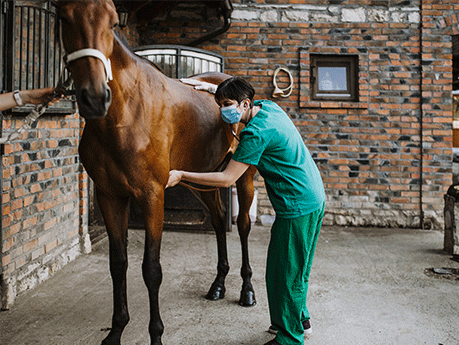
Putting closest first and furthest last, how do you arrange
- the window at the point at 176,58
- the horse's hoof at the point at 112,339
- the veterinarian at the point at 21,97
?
the veterinarian at the point at 21,97, the horse's hoof at the point at 112,339, the window at the point at 176,58

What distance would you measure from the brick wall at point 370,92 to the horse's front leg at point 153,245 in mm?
3975

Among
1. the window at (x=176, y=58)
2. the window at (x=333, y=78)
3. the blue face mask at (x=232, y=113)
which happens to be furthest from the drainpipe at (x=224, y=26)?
the blue face mask at (x=232, y=113)

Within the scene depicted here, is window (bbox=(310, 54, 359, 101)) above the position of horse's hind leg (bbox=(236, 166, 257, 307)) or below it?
above

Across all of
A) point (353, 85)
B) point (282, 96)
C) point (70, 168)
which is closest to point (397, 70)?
point (353, 85)

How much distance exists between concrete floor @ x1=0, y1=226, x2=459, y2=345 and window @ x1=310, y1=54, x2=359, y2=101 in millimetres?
2472

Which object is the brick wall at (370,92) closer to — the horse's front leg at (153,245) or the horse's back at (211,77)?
the horse's back at (211,77)

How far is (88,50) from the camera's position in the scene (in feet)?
5.73

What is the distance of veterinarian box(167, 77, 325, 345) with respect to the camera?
7.13ft

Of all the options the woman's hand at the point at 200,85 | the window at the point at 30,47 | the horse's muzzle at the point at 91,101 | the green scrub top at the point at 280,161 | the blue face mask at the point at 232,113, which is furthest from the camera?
the woman's hand at the point at 200,85

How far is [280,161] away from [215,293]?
142cm

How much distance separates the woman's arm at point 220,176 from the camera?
2.20 m

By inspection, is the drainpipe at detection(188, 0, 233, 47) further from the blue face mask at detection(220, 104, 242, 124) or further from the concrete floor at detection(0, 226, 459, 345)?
the blue face mask at detection(220, 104, 242, 124)

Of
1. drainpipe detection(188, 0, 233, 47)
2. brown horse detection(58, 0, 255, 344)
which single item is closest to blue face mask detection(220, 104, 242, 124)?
brown horse detection(58, 0, 255, 344)

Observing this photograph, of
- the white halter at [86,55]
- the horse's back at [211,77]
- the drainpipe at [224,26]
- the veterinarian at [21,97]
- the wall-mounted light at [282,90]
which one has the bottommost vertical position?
the veterinarian at [21,97]
